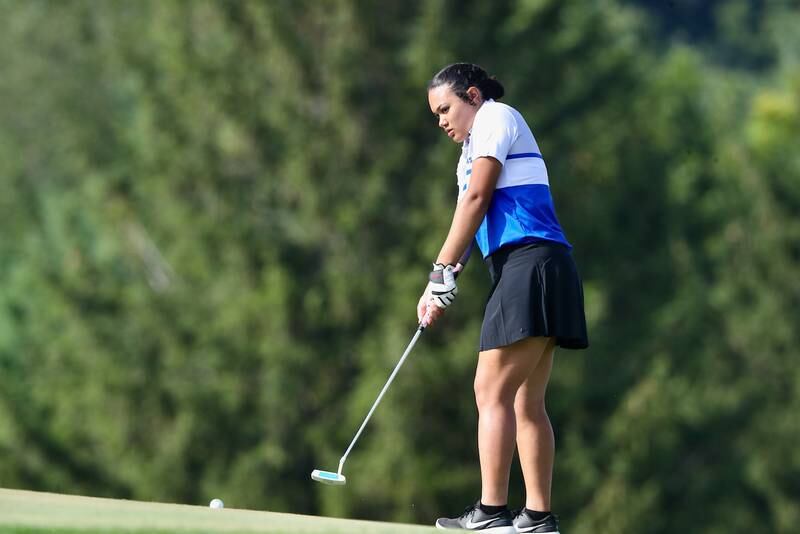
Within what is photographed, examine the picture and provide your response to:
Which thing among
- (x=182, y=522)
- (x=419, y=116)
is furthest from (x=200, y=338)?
(x=182, y=522)

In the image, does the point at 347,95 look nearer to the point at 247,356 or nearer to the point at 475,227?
the point at 247,356

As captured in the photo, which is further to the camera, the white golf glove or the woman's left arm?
the white golf glove

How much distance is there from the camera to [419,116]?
24.4 m

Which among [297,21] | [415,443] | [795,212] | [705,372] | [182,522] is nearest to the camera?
[182,522]

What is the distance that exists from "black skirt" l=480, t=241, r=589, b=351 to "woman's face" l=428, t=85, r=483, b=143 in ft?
1.72

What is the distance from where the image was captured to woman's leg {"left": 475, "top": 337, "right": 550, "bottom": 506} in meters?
6.29

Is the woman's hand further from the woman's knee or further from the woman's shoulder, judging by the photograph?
the woman's shoulder

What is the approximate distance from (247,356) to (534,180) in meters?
19.2

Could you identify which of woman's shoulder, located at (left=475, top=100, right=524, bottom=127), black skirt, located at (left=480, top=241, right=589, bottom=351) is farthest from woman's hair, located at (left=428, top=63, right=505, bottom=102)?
black skirt, located at (left=480, top=241, right=589, bottom=351)

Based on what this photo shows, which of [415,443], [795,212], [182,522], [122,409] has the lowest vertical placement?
[182,522]

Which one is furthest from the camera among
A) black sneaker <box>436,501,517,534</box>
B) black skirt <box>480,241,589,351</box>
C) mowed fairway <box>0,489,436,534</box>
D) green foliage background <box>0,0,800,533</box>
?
green foliage background <box>0,0,800,533</box>

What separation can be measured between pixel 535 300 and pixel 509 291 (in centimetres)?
10

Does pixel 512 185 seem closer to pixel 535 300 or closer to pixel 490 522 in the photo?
pixel 535 300

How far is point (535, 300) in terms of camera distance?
6.26m
